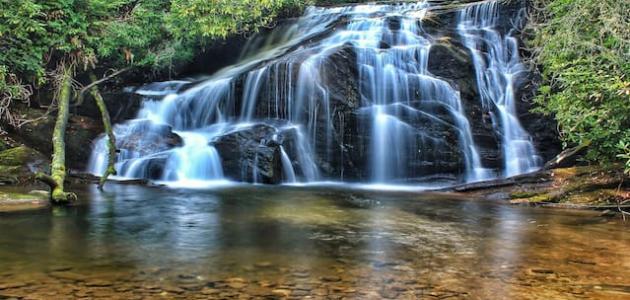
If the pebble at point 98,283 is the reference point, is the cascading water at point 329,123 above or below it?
above

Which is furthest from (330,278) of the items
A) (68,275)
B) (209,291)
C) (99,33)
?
(99,33)

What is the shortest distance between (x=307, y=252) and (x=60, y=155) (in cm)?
675

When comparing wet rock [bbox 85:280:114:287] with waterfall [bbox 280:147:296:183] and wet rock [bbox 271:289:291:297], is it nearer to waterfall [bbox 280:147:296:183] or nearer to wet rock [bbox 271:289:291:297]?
wet rock [bbox 271:289:291:297]

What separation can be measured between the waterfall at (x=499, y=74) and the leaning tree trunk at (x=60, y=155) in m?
11.3

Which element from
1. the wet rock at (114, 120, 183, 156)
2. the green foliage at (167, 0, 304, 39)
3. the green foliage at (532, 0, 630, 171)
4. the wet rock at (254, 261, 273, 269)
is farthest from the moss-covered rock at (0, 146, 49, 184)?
the green foliage at (532, 0, 630, 171)

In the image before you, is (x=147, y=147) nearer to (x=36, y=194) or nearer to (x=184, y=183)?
(x=184, y=183)

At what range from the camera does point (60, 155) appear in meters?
10.5

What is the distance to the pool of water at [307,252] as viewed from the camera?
470 centimetres

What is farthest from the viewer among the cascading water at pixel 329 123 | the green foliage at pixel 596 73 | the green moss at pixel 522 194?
the cascading water at pixel 329 123

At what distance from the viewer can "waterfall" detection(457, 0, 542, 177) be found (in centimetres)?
1515

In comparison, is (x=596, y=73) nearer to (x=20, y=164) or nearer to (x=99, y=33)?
(x=99, y=33)

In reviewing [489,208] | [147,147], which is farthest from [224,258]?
[147,147]

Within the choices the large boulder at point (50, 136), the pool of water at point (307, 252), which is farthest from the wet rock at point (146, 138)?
the pool of water at point (307, 252)

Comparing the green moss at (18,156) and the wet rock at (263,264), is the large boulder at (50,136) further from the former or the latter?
the wet rock at (263,264)
